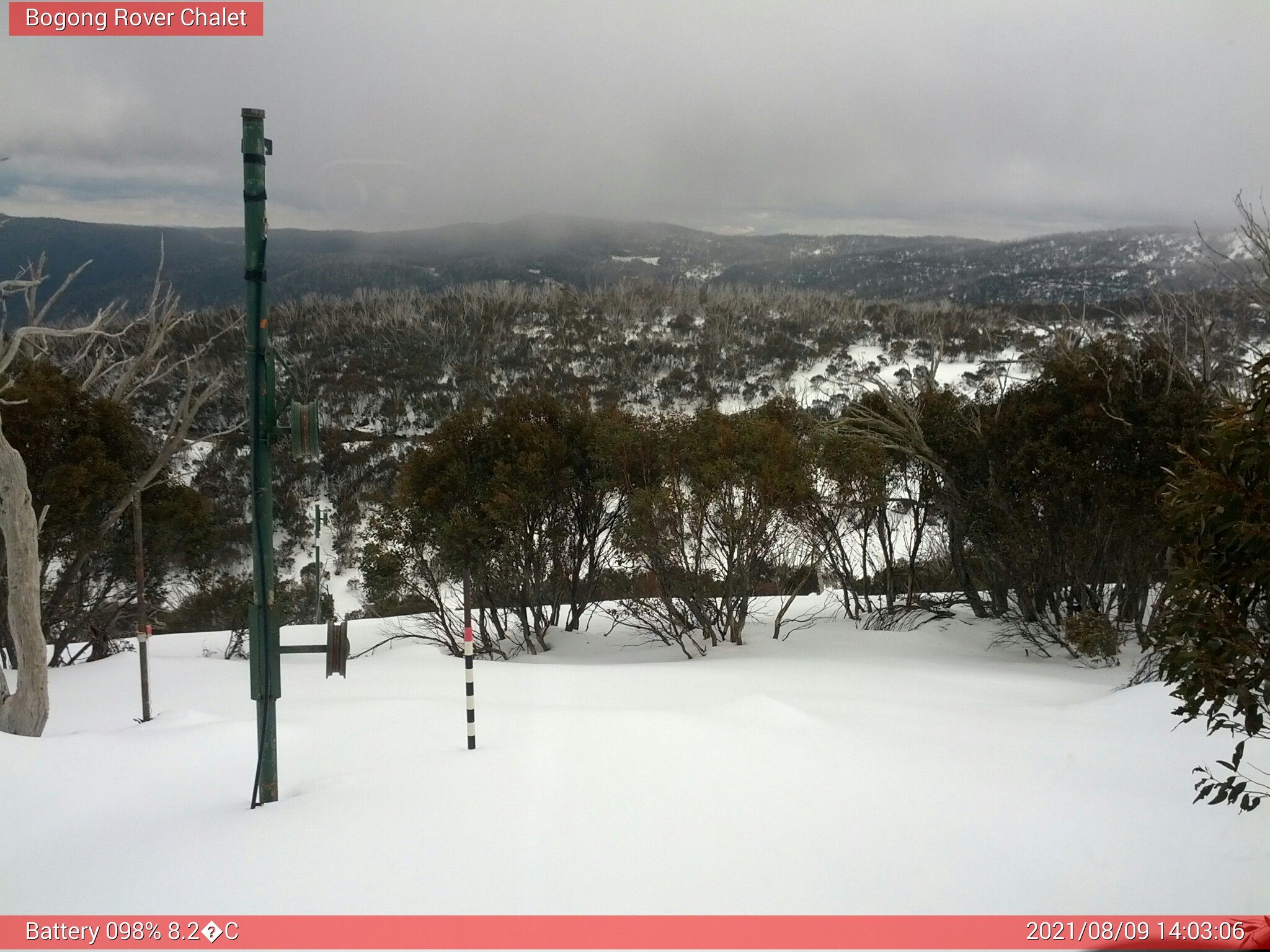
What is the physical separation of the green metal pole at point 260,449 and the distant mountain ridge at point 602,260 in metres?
0.21

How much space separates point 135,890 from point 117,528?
46.1 feet

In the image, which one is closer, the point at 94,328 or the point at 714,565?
the point at 94,328

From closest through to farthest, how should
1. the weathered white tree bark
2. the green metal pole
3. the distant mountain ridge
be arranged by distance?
the green metal pole < the weathered white tree bark < the distant mountain ridge

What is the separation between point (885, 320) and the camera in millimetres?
54938

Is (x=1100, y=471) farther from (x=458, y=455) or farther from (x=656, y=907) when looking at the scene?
(x=656, y=907)

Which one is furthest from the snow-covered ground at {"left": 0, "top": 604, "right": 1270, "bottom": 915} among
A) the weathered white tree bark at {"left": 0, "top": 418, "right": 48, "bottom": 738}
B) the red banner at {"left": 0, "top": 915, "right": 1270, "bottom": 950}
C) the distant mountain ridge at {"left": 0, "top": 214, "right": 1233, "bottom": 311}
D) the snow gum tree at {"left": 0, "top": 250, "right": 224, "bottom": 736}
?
the distant mountain ridge at {"left": 0, "top": 214, "right": 1233, "bottom": 311}

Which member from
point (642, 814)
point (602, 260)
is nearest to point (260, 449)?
point (642, 814)

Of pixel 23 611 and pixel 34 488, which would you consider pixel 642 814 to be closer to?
pixel 23 611

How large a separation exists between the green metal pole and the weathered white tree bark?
4.17m

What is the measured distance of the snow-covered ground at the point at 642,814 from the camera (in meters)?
3.65

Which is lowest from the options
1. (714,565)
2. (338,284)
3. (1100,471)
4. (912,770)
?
(714,565)

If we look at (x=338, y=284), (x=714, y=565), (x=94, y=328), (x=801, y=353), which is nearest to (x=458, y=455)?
(x=714, y=565)

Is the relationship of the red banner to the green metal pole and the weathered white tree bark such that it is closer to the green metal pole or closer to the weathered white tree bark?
the green metal pole

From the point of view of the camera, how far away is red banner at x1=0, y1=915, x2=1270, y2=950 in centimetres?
328
